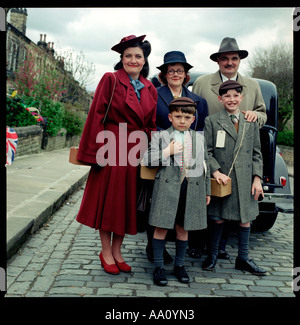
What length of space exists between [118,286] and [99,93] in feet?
5.91

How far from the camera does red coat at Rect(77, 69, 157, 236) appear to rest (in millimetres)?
3236

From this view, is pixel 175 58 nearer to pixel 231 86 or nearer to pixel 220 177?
pixel 231 86

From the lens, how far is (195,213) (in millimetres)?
3164

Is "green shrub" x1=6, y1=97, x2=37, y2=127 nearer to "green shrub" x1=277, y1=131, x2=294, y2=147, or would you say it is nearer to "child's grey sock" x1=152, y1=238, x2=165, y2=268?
"child's grey sock" x1=152, y1=238, x2=165, y2=268

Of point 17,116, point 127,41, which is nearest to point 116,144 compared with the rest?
point 127,41

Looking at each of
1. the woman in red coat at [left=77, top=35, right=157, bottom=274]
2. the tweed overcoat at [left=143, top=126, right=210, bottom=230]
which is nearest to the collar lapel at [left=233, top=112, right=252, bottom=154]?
the tweed overcoat at [left=143, top=126, right=210, bottom=230]

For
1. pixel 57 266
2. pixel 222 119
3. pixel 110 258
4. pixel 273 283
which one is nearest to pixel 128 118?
pixel 222 119

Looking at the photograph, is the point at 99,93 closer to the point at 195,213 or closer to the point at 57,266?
the point at 195,213

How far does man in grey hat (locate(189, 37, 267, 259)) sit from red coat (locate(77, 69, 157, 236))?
1114 millimetres

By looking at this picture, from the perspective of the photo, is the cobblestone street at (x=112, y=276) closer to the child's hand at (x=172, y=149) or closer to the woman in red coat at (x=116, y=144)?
the woman in red coat at (x=116, y=144)

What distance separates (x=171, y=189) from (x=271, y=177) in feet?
7.40

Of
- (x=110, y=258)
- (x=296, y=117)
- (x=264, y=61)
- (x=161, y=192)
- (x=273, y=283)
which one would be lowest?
(x=273, y=283)

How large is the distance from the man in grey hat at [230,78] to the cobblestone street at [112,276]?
172 centimetres

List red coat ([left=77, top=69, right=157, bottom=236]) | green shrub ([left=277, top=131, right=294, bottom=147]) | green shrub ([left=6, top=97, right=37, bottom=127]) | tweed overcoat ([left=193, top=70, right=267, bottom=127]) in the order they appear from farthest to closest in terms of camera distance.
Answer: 1. green shrub ([left=277, top=131, right=294, bottom=147])
2. green shrub ([left=6, top=97, right=37, bottom=127])
3. tweed overcoat ([left=193, top=70, right=267, bottom=127])
4. red coat ([left=77, top=69, right=157, bottom=236])
